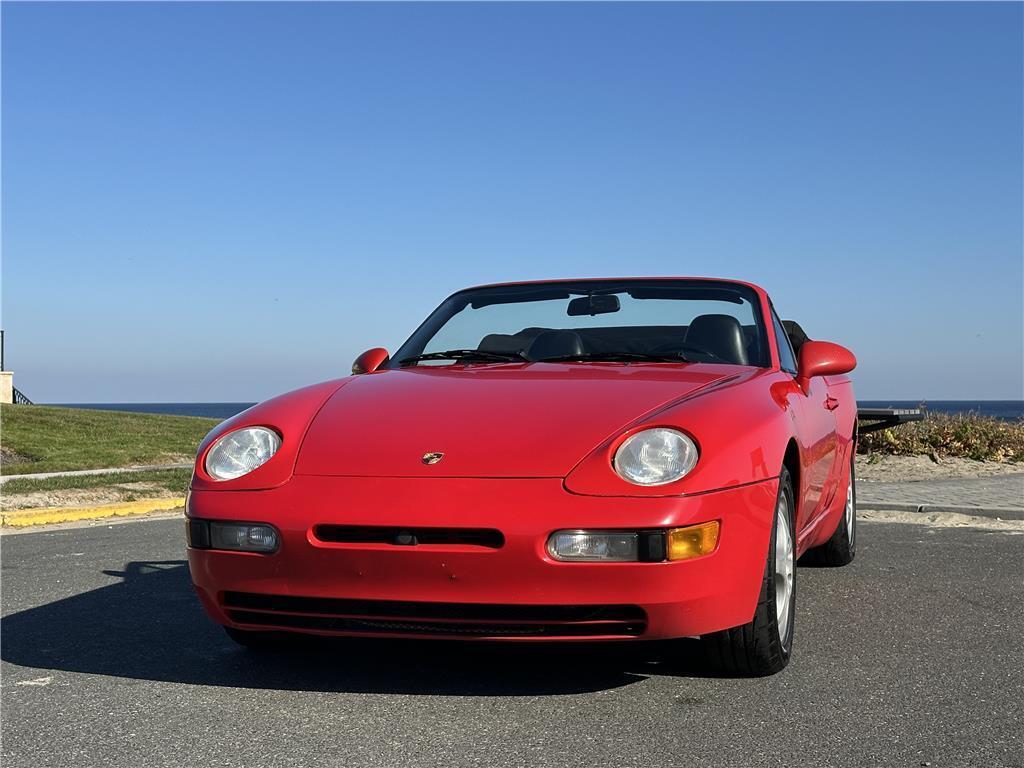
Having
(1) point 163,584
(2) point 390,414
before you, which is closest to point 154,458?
(1) point 163,584

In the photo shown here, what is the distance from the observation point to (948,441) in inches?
539

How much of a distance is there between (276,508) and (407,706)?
718mm

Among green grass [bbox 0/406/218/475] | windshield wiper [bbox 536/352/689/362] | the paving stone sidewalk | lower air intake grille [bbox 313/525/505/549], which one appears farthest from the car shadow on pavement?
green grass [bbox 0/406/218/475]

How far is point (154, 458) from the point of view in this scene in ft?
50.6

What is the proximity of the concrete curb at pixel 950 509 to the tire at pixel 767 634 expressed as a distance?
5560mm

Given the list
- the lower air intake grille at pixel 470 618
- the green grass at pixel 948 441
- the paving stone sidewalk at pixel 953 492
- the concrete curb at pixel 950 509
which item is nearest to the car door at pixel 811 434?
the lower air intake grille at pixel 470 618

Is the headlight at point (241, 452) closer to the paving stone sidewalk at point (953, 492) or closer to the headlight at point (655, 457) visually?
the headlight at point (655, 457)

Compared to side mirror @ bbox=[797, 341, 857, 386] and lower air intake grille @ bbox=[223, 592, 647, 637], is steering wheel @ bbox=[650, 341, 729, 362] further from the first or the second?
lower air intake grille @ bbox=[223, 592, 647, 637]

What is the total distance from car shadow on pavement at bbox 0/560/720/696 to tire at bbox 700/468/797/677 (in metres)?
0.15

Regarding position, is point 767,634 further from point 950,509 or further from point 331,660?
point 950,509

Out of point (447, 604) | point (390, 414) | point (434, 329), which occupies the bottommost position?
point (447, 604)

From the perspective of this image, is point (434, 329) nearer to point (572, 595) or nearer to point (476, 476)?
point (476, 476)

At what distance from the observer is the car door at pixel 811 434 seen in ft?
14.2

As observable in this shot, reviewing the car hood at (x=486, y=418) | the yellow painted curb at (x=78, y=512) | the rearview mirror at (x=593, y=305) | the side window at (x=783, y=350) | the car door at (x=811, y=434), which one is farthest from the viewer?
the yellow painted curb at (x=78, y=512)
